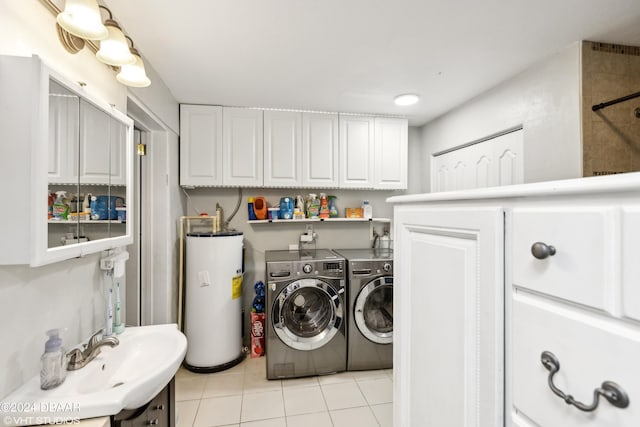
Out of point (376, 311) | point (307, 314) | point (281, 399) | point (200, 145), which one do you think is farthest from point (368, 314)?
point (200, 145)

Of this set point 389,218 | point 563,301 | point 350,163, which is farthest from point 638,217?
point 389,218

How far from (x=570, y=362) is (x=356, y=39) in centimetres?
172

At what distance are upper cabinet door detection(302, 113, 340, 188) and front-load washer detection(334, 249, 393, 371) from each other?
0.86 m

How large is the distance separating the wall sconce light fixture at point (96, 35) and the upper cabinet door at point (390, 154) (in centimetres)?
213

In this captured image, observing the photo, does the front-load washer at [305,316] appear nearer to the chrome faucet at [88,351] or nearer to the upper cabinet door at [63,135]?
the chrome faucet at [88,351]

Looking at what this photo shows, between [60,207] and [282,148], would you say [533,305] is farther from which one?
[282,148]

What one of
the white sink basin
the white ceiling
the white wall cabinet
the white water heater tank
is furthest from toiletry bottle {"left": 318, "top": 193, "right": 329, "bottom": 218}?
the white sink basin

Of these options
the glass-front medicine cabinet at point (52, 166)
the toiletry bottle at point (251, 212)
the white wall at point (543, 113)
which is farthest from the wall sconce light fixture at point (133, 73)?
the white wall at point (543, 113)

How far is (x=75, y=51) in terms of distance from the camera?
110 centimetres

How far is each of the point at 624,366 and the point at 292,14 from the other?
1.71m

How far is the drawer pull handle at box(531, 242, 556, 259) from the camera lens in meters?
0.53

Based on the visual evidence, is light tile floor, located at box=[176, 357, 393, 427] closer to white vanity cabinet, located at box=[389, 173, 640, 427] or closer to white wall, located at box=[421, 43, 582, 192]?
white vanity cabinet, located at box=[389, 173, 640, 427]

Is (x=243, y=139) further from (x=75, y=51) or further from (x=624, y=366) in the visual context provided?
(x=624, y=366)

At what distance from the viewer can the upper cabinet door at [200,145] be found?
249 centimetres
